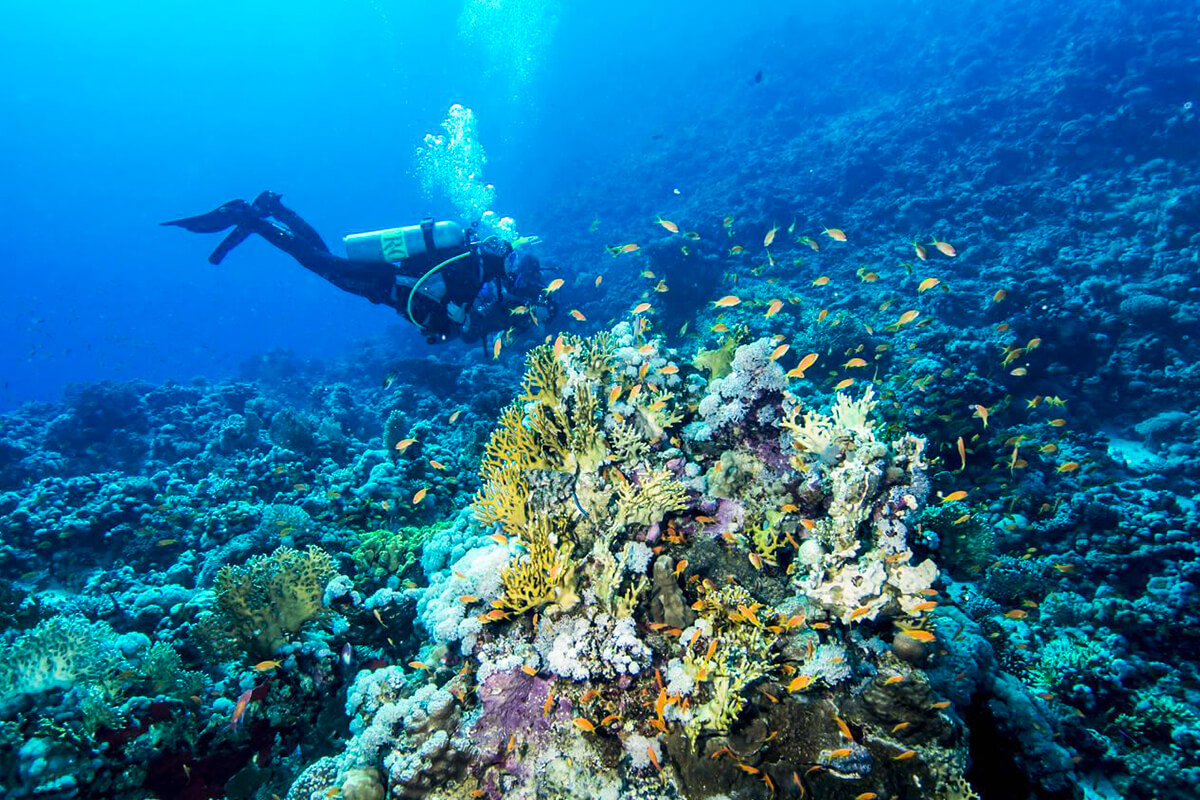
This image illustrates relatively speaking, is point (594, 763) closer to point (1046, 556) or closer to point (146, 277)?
point (1046, 556)

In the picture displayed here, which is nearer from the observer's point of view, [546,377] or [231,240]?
[546,377]

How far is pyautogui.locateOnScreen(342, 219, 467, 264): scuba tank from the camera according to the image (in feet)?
33.7

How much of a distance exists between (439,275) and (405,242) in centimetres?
158

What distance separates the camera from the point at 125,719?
4168 millimetres

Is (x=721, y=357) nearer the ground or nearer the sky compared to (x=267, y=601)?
nearer the sky

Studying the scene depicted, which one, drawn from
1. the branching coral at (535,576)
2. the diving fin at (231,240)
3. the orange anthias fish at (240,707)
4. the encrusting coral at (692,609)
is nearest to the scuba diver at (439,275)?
the diving fin at (231,240)

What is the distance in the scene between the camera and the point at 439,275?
31.4 ft

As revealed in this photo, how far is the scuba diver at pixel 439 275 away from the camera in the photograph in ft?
31.1

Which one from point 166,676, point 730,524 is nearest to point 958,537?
point 730,524

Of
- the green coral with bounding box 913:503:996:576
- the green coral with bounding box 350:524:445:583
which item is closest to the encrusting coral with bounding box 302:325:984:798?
the green coral with bounding box 350:524:445:583

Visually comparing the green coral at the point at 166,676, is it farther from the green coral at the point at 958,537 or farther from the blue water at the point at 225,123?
the blue water at the point at 225,123

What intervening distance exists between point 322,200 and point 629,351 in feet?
421

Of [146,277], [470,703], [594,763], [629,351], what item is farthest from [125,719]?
[146,277]

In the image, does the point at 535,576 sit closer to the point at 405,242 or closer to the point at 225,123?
the point at 405,242
